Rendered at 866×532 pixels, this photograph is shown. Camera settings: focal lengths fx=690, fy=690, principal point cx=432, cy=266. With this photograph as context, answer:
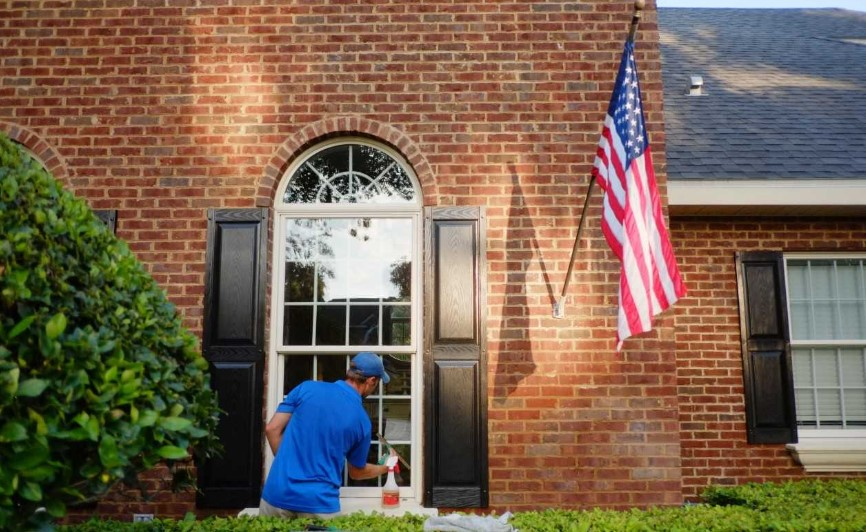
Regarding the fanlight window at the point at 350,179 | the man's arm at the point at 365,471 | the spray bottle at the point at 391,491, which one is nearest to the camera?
the man's arm at the point at 365,471

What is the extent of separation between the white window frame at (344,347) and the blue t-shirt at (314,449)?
0.88 meters

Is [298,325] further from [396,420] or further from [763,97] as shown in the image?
[763,97]

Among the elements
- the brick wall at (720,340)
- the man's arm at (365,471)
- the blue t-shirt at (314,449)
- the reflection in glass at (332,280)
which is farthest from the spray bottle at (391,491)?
the brick wall at (720,340)

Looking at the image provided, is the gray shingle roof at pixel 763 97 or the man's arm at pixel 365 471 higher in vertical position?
the gray shingle roof at pixel 763 97

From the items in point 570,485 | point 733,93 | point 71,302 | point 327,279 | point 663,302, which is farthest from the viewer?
point 733,93

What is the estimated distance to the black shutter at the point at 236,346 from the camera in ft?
16.0

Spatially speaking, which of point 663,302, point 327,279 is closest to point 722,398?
point 663,302

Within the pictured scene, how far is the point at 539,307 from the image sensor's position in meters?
5.09

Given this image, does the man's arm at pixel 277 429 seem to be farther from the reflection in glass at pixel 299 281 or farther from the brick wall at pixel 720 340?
the brick wall at pixel 720 340

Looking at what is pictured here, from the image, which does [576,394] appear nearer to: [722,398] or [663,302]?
[663,302]

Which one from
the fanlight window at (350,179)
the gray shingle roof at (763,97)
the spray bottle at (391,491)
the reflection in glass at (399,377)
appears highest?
the gray shingle roof at (763,97)

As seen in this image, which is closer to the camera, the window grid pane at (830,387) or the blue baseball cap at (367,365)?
the blue baseball cap at (367,365)

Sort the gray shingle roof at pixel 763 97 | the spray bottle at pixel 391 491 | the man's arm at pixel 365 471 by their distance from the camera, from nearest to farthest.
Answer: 1. the man's arm at pixel 365 471
2. the spray bottle at pixel 391 491
3. the gray shingle roof at pixel 763 97

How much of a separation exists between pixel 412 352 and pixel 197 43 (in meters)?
2.98
